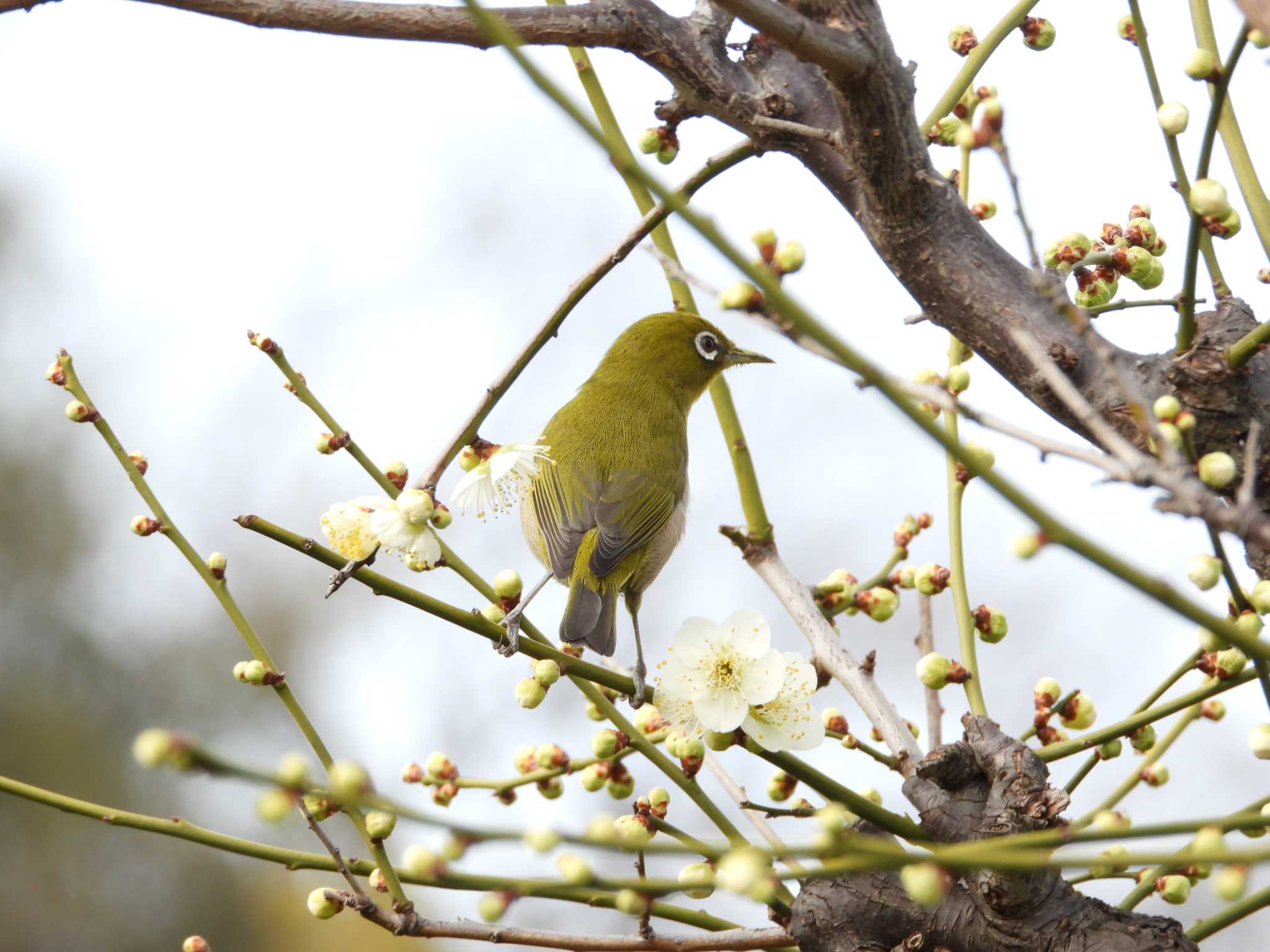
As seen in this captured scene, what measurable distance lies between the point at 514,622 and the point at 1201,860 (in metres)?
0.83

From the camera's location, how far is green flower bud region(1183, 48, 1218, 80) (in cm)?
104

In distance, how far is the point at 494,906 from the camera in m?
0.78

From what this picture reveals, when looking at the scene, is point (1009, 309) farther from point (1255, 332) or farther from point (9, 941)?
point (9, 941)

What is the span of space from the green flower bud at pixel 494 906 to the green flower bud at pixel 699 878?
11 cm

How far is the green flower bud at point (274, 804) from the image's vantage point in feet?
2.10

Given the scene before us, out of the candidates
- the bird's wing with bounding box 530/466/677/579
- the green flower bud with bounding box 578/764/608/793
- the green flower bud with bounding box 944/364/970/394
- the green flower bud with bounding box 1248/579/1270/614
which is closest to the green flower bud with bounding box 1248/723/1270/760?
the green flower bud with bounding box 1248/579/1270/614

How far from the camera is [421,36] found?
1.07 meters

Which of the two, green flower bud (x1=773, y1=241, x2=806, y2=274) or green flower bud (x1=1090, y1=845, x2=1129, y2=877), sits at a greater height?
green flower bud (x1=773, y1=241, x2=806, y2=274)

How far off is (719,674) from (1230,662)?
507mm

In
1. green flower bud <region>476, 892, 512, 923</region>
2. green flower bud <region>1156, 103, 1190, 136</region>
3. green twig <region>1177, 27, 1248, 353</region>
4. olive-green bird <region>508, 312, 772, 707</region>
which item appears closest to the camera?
green flower bud <region>476, 892, 512, 923</region>

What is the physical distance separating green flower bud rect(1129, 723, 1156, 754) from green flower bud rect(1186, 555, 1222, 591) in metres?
0.48

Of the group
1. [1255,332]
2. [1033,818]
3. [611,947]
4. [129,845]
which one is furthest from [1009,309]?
[129,845]

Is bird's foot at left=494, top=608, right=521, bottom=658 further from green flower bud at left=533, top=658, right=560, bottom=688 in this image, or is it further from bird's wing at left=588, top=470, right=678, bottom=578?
bird's wing at left=588, top=470, right=678, bottom=578

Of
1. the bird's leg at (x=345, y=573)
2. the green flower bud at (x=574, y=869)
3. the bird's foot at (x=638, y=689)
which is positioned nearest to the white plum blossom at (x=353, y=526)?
the bird's leg at (x=345, y=573)
